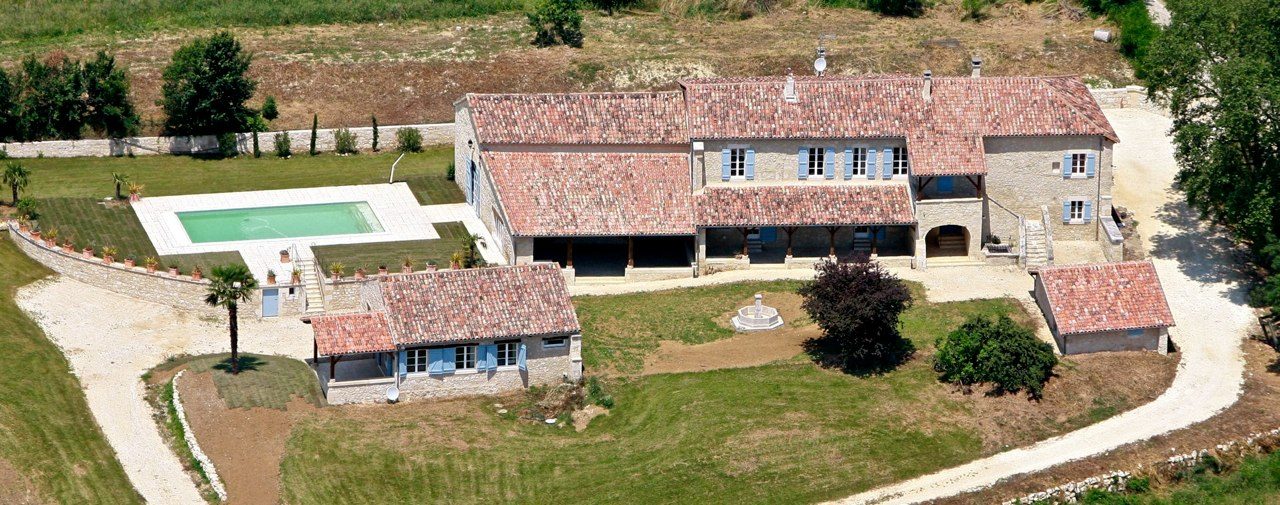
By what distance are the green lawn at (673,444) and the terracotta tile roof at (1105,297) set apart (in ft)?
19.9

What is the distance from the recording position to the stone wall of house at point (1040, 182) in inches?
3265

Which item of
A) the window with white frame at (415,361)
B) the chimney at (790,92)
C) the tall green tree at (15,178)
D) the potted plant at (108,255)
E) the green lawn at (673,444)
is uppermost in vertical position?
the chimney at (790,92)

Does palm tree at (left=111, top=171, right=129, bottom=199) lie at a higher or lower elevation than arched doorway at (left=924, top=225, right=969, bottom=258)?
higher

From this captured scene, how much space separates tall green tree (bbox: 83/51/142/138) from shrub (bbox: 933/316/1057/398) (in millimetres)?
42980

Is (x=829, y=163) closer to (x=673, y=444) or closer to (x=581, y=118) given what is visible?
(x=581, y=118)

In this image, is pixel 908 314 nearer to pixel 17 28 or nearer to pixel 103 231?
pixel 103 231

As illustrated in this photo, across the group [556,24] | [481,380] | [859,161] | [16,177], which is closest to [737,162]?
[859,161]

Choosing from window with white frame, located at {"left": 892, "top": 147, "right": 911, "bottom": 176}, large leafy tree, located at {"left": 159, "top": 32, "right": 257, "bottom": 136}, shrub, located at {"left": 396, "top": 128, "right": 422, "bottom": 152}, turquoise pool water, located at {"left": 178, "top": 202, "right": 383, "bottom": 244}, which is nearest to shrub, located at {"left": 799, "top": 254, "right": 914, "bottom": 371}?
window with white frame, located at {"left": 892, "top": 147, "right": 911, "bottom": 176}

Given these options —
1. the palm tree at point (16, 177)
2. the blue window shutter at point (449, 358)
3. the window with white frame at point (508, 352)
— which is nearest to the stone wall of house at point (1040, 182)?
the window with white frame at point (508, 352)

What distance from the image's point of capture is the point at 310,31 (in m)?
108

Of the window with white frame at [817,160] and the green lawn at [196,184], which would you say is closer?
the window with white frame at [817,160]

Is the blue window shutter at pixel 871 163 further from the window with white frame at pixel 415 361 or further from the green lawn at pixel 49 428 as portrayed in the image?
the green lawn at pixel 49 428

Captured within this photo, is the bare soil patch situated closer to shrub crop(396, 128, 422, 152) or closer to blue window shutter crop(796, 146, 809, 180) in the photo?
blue window shutter crop(796, 146, 809, 180)

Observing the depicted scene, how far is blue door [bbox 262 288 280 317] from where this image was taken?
78500mm
